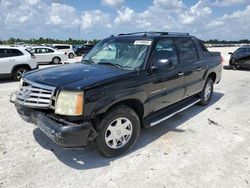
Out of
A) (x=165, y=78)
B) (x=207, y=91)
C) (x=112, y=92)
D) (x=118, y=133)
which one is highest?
(x=165, y=78)

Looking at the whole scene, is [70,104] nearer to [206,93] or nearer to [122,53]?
[122,53]

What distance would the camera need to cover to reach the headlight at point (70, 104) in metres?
3.19

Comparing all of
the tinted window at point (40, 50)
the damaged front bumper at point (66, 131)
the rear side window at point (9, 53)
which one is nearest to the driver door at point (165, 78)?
the damaged front bumper at point (66, 131)

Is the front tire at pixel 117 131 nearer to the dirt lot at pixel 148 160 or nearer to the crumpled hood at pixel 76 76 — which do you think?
the dirt lot at pixel 148 160

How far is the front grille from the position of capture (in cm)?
338

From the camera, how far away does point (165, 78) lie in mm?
4512

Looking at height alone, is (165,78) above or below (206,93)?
above

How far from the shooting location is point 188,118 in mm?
5617

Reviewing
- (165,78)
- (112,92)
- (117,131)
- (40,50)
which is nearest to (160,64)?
(165,78)

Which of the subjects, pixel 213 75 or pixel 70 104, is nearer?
pixel 70 104

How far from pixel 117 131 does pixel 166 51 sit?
190cm

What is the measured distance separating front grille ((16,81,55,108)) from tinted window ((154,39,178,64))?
1928 mm

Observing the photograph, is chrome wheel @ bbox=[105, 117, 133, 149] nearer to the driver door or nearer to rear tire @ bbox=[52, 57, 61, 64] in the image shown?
the driver door

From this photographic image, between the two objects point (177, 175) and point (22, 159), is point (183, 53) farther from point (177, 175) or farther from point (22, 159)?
point (22, 159)
